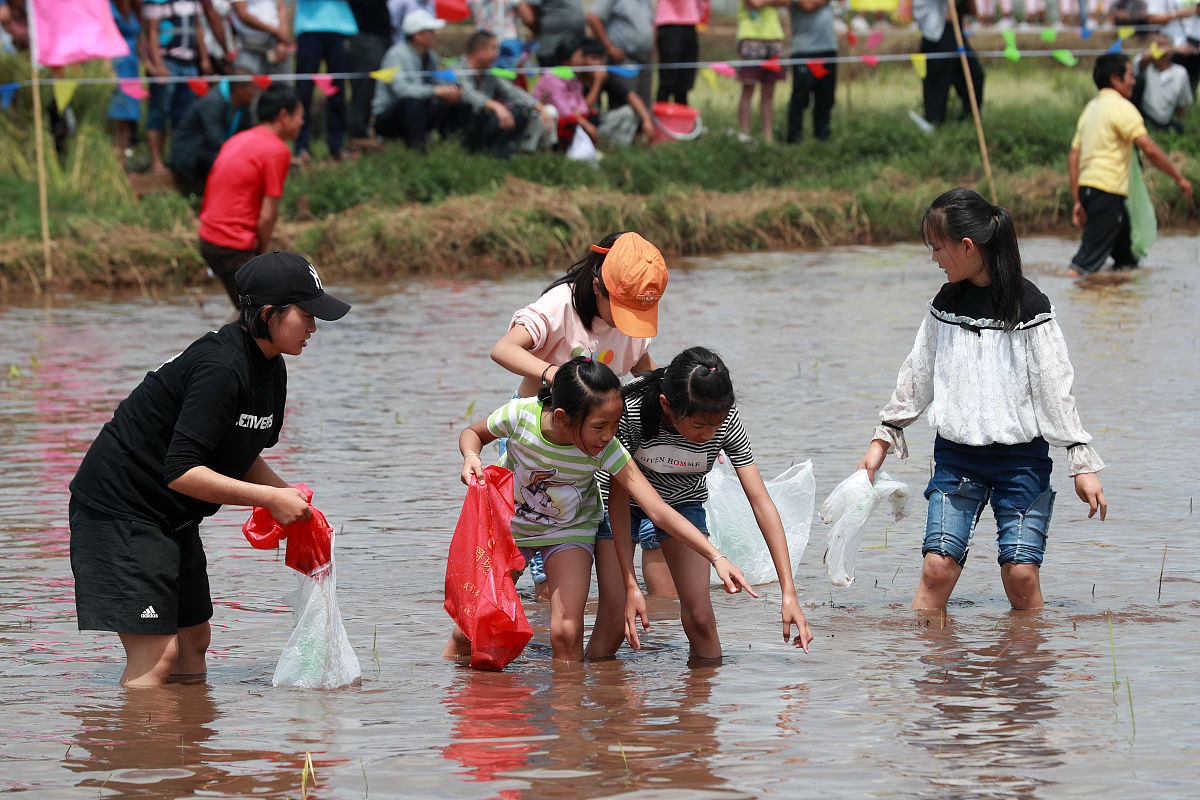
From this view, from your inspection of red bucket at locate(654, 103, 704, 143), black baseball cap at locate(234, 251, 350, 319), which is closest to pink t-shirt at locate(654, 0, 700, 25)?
red bucket at locate(654, 103, 704, 143)

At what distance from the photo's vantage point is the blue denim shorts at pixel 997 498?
5.17 meters

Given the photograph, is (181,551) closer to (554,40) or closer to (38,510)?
(38,510)

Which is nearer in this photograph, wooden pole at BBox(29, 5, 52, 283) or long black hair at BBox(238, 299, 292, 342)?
long black hair at BBox(238, 299, 292, 342)

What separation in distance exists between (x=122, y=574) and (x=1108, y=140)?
379 inches

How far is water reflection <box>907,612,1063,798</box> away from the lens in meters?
3.82

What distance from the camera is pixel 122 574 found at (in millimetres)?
4453

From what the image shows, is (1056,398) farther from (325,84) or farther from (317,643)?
(325,84)

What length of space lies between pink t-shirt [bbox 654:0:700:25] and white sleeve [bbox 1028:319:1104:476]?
12531 millimetres

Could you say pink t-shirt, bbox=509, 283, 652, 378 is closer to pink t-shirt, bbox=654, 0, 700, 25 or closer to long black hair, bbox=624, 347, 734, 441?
long black hair, bbox=624, 347, 734, 441

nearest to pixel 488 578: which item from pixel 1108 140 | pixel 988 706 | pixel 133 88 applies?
pixel 988 706

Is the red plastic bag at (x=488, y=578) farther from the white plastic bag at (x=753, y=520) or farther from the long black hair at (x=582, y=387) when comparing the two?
the white plastic bag at (x=753, y=520)

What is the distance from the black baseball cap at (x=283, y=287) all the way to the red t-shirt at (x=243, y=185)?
595 cm

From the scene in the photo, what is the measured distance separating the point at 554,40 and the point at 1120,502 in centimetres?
1104

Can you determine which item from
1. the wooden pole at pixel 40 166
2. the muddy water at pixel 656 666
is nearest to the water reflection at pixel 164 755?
the muddy water at pixel 656 666
